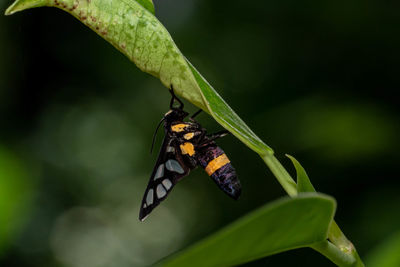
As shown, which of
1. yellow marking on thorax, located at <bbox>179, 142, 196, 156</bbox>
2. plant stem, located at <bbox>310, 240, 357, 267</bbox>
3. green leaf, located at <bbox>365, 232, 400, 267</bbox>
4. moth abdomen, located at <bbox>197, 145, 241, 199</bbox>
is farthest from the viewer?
yellow marking on thorax, located at <bbox>179, 142, 196, 156</bbox>

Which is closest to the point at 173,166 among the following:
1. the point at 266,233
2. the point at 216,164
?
the point at 216,164

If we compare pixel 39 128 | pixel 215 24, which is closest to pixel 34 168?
pixel 39 128

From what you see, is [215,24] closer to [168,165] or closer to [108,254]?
[168,165]

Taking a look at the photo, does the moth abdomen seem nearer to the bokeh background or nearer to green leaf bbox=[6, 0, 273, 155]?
green leaf bbox=[6, 0, 273, 155]

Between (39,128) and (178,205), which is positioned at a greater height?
(39,128)

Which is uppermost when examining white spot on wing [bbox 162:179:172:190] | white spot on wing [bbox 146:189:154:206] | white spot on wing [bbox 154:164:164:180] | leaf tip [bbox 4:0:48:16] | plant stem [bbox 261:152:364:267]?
leaf tip [bbox 4:0:48:16]

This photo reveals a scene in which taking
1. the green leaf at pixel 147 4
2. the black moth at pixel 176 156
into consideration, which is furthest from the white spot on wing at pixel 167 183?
the green leaf at pixel 147 4

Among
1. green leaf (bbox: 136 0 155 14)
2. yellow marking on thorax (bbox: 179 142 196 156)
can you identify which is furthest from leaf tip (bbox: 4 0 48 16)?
yellow marking on thorax (bbox: 179 142 196 156)
